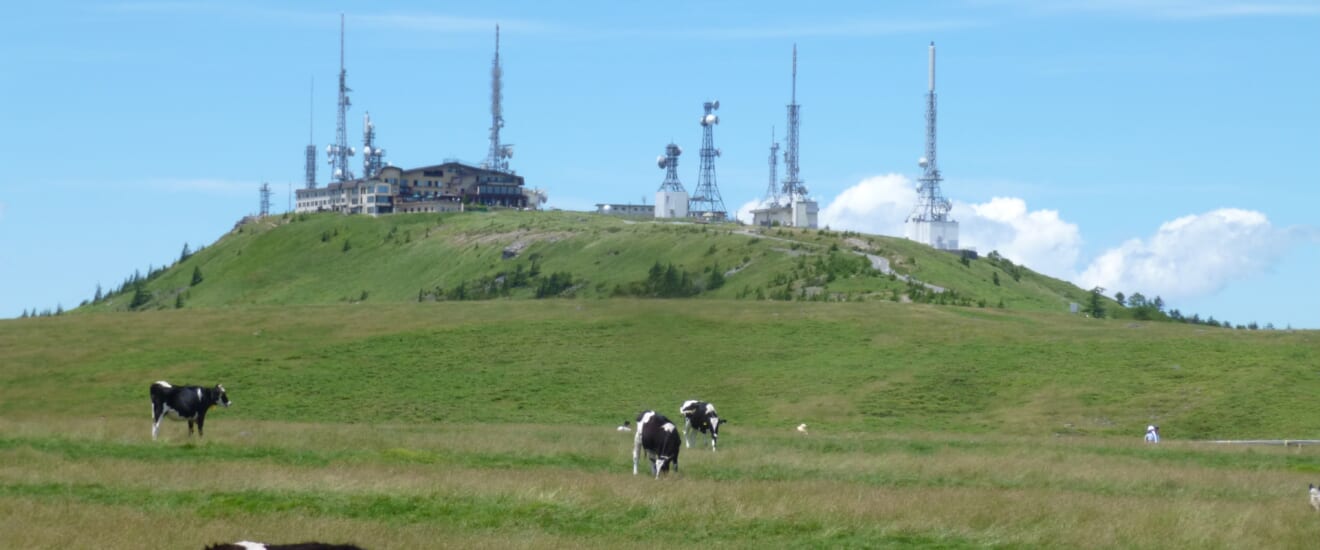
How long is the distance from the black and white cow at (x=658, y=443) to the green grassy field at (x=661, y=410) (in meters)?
0.99

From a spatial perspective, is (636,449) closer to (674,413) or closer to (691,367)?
(674,413)

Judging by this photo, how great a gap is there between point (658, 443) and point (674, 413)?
1217 inches

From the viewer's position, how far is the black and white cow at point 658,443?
133ft

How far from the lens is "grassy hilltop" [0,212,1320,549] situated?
1169 inches

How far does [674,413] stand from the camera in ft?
236

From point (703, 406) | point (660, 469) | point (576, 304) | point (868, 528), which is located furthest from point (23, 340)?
point (868, 528)

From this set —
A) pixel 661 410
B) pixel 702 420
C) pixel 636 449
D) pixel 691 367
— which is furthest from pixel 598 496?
pixel 691 367

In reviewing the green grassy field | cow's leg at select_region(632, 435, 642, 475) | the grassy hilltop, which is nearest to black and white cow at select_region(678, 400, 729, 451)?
the green grassy field

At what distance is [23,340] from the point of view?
312 ft

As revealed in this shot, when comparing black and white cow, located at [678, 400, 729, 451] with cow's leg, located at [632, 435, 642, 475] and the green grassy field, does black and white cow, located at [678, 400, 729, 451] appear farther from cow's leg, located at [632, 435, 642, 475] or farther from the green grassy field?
cow's leg, located at [632, 435, 642, 475]

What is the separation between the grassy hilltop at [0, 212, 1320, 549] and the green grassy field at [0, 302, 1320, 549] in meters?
0.16

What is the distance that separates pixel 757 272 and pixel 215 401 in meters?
112

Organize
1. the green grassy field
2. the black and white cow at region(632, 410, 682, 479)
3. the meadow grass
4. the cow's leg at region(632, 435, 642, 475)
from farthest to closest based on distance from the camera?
1. the cow's leg at region(632, 435, 642, 475)
2. the black and white cow at region(632, 410, 682, 479)
3. the green grassy field
4. the meadow grass

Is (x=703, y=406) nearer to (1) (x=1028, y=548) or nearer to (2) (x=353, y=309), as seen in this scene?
(1) (x=1028, y=548)
